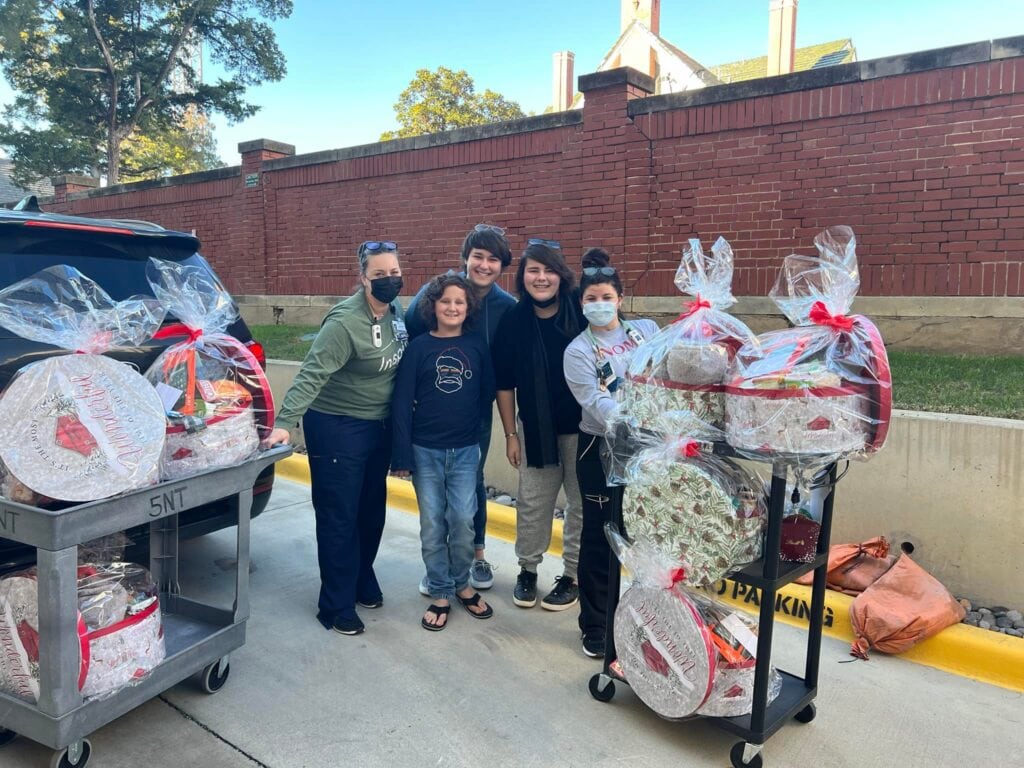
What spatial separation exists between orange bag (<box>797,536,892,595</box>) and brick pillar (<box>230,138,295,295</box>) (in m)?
9.36

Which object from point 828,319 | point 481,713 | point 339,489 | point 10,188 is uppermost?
point 10,188

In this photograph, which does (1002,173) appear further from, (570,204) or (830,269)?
(830,269)

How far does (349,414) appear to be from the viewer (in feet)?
10.9

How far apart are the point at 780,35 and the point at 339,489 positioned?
4085 cm

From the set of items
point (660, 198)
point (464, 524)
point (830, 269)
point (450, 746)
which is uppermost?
point (660, 198)

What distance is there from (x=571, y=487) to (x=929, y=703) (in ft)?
5.36

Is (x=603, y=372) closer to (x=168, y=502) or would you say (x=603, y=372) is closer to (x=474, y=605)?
(x=474, y=605)

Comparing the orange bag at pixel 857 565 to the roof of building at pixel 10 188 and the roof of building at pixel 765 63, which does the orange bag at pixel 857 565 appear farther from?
the roof of building at pixel 765 63

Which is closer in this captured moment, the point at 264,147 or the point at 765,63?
the point at 264,147

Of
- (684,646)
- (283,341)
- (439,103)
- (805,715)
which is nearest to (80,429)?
(684,646)

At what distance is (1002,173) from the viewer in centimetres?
579

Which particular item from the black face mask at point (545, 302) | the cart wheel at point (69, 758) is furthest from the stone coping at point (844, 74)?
the cart wheel at point (69, 758)

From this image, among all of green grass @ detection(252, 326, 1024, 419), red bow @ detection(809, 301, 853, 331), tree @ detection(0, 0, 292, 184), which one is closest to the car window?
red bow @ detection(809, 301, 853, 331)

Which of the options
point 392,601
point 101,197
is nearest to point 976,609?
point 392,601
